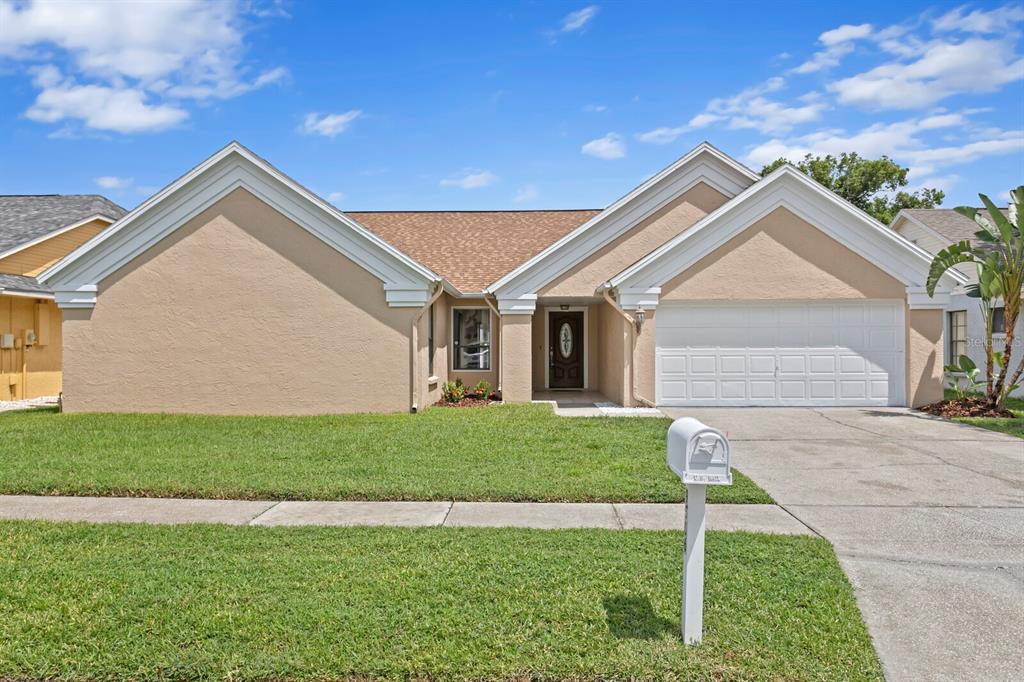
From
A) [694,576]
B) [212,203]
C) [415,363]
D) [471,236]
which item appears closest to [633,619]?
[694,576]

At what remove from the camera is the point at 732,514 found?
6363mm

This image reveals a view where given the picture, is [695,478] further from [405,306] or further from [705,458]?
[405,306]

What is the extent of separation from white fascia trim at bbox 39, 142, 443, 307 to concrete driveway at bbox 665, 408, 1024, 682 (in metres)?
7.14

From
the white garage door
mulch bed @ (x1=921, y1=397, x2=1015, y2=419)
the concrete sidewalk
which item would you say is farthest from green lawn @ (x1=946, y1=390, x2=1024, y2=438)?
the concrete sidewalk

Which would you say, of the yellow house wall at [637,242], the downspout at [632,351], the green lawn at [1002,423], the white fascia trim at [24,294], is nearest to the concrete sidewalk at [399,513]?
the downspout at [632,351]

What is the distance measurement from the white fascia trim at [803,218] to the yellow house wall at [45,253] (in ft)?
55.8

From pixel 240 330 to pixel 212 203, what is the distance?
273 centimetres

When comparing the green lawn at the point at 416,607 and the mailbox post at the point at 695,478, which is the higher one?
the mailbox post at the point at 695,478

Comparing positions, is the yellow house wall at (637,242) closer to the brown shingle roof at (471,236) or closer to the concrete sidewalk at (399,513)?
the brown shingle roof at (471,236)

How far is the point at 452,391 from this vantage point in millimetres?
15898

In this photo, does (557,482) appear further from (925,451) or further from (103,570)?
(925,451)

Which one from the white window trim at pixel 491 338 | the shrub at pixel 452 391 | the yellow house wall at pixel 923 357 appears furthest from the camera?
the white window trim at pixel 491 338

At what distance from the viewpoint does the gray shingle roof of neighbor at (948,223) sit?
20.8 metres

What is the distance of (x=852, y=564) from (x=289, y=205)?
12.0 metres
